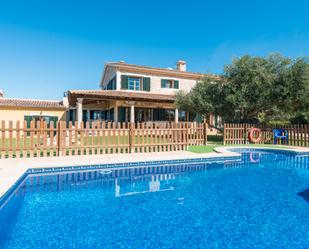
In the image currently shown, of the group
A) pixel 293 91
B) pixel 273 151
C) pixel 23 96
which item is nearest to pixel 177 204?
pixel 273 151

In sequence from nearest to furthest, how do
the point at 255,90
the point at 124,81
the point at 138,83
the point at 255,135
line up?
the point at 255,90 < the point at 255,135 < the point at 124,81 < the point at 138,83

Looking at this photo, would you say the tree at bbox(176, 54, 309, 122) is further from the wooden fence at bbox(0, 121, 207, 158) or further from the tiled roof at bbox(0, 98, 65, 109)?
the tiled roof at bbox(0, 98, 65, 109)

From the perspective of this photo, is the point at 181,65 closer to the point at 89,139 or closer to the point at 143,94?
the point at 143,94

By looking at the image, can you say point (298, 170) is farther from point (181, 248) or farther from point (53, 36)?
point (53, 36)

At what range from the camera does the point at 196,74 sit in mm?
22391

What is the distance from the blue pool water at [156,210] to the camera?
9.84 ft

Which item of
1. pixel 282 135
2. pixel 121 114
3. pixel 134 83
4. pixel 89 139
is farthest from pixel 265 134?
pixel 134 83

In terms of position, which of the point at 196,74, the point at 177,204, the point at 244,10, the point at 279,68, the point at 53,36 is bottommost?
the point at 177,204

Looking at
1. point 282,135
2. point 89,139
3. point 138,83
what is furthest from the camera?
point 138,83

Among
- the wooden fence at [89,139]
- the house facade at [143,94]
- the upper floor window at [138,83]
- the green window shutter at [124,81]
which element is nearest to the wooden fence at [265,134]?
the wooden fence at [89,139]

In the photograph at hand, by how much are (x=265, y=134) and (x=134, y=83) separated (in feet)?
40.8

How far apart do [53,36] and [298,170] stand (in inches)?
849

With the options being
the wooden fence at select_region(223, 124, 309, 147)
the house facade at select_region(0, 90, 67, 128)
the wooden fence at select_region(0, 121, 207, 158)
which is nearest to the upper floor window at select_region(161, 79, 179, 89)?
the wooden fence at select_region(223, 124, 309, 147)

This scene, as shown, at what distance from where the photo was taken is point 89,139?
30.3 ft
